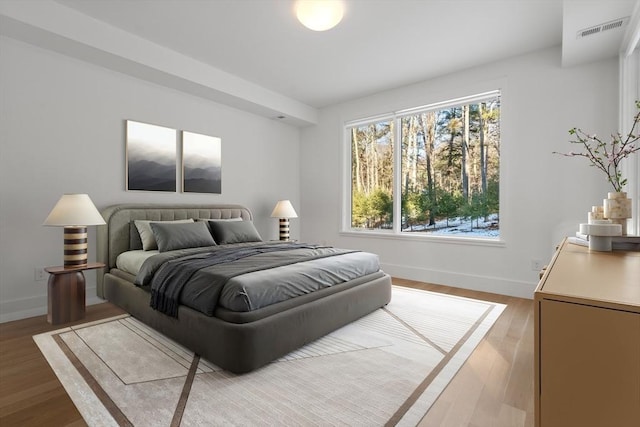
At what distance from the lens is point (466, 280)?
13.7 feet

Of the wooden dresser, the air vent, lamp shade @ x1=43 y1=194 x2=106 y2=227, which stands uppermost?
the air vent

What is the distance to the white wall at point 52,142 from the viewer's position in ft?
9.69

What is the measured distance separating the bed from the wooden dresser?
1.52 metres

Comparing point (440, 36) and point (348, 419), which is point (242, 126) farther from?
point (348, 419)

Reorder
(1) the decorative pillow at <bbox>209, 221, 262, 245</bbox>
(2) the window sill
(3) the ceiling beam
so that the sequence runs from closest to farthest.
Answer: (3) the ceiling beam < (1) the decorative pillow at <bbox>209, 221, 262, 245</bbox> < (2) the window sill

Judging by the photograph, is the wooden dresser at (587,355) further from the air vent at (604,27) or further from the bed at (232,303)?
the air vent at (604,27)

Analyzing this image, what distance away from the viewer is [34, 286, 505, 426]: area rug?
5.29ft

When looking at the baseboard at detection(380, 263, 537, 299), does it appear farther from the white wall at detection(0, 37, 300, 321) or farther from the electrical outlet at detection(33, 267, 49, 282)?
the electrical outlet at detection(33, 267, 49, 282)

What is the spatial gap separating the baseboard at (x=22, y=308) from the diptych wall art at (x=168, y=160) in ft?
4.69

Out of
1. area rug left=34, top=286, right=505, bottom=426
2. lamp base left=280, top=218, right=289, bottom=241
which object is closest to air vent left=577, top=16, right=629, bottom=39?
area rug left=34, top=286, right=505, bottom=426

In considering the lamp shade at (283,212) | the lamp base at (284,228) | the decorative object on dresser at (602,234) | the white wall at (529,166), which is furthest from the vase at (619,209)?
the lamp base at (284,228)

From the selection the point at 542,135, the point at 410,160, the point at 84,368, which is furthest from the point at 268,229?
the point at 542,135

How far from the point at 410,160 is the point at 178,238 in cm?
340

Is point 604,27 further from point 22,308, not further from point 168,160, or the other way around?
point 22,308
